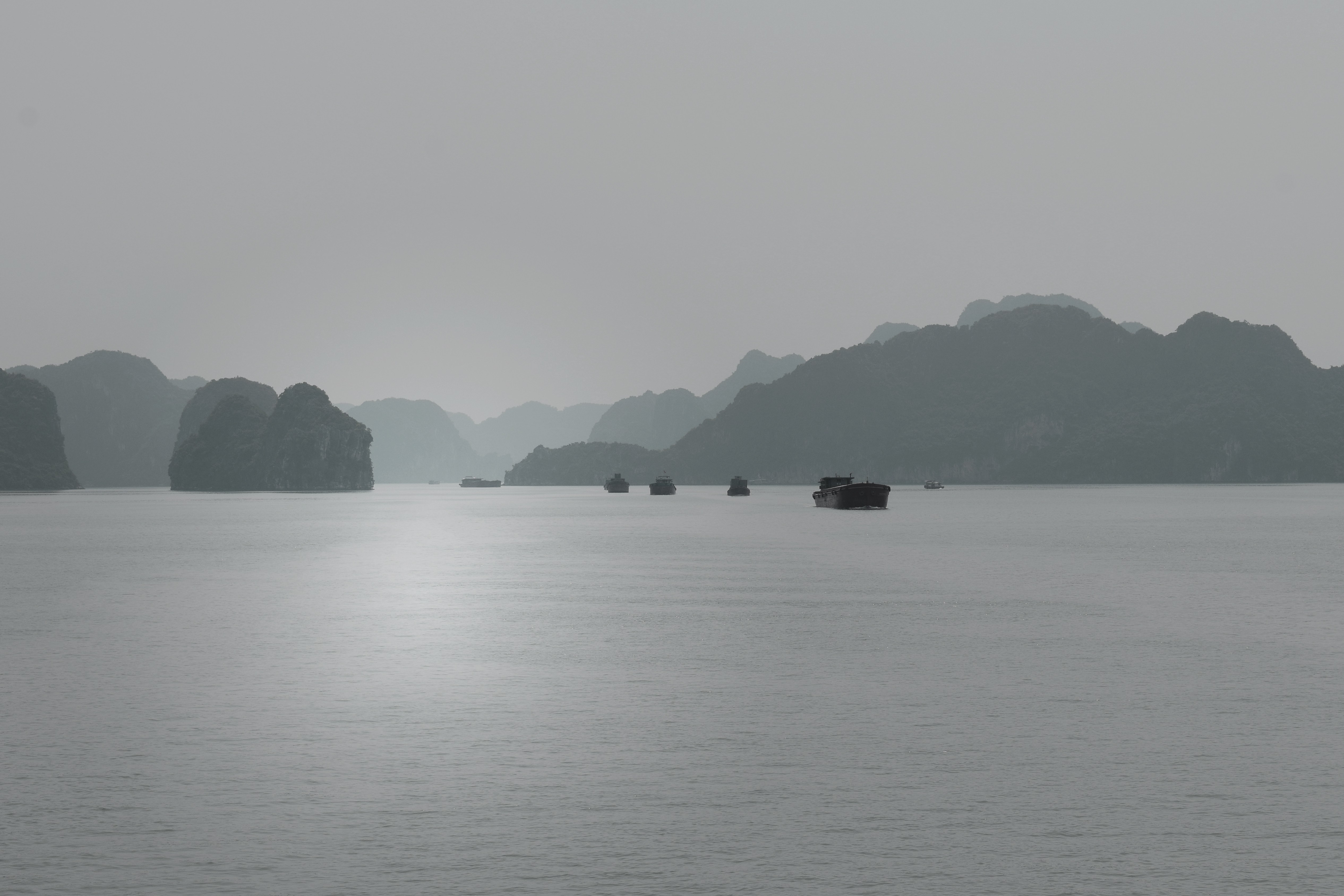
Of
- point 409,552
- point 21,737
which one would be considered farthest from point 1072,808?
point 409,552

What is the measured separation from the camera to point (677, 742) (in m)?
19.8

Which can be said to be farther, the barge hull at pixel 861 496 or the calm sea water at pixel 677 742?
the barge hull at pixel 861 496

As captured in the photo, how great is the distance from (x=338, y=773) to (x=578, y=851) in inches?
220

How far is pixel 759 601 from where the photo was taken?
47.3 m

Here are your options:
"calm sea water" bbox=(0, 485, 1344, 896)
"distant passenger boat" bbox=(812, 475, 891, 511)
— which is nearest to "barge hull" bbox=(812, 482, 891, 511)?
"distant passenger boat" bbox=(812, 475, 891, 511)

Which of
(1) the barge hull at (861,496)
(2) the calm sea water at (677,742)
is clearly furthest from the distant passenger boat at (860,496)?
(2) the calm sea water at (677,742)

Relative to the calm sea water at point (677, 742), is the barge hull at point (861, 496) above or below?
above

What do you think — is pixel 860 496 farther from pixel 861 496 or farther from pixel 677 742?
pixel 677 742

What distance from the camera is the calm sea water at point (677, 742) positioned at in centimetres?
1295

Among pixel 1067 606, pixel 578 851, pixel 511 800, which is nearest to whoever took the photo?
pixel 578 851

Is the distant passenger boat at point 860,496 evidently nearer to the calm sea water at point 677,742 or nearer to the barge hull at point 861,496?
the barge hull at point 861,496

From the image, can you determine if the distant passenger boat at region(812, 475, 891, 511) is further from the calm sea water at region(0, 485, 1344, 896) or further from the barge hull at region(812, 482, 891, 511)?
the calm sea water at region(0, 485, 1344, 896)

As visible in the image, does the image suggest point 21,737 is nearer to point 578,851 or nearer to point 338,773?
point 338,773

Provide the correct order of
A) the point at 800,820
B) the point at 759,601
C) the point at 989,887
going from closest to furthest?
the point at 989,887 → the point at 800,820 → the point at 759,601
